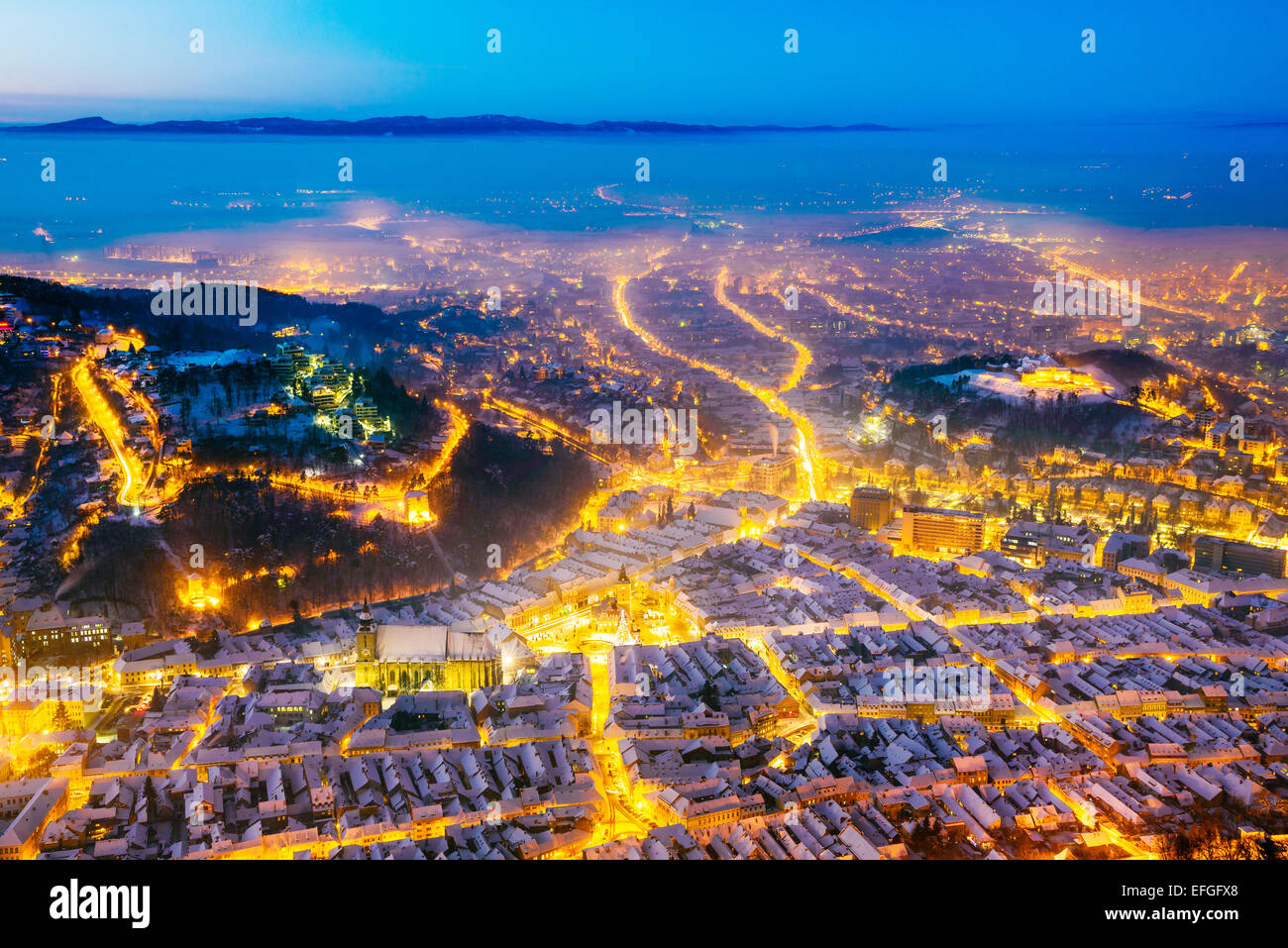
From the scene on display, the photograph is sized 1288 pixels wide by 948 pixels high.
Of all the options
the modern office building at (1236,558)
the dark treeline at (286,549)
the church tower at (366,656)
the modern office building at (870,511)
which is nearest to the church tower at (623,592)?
the dark treeline at (286,549)

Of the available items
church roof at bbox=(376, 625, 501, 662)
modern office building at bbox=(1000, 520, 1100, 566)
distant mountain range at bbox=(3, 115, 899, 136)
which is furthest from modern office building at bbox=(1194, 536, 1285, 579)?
distant mountain range at bbox=(3, 115, 899, 136)

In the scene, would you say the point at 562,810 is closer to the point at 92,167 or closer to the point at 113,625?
the point at 113,625

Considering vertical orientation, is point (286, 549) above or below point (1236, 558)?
above

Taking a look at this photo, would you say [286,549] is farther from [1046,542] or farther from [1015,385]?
[1015,385]

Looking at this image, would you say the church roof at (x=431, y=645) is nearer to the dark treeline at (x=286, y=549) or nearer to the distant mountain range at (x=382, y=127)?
the dark treeline at (x=286, y=549)

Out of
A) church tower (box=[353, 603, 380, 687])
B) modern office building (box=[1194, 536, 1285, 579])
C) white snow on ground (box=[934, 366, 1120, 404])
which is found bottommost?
church tower (box=[353, 603, 380, 687])

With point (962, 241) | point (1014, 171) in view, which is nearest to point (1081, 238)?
point (962, 241)

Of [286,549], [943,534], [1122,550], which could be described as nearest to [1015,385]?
[943,534]

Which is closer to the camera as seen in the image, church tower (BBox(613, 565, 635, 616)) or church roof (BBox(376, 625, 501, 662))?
church roof (BBox(376, 625, 501, 662))

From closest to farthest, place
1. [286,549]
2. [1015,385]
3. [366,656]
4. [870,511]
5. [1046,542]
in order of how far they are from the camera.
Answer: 1. [366,656]
2. [286,549]
3. [1046,542]
4. [870,511]
5. [1015,385]

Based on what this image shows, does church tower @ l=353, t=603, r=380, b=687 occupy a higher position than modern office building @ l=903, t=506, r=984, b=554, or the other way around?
modern office building @ l=903, t=506, r=984, b=554

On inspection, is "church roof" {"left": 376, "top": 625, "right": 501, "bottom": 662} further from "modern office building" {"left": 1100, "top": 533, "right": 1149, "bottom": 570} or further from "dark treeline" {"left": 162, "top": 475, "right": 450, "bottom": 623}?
"modern office building" {"left": 1100, "top": 533, "right": 1149, "bottom": 570}
